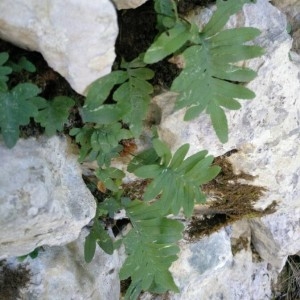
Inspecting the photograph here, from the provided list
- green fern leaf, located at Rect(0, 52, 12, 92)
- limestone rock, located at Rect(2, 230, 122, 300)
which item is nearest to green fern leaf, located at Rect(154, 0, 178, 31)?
green fern leaf, located at Rect(0, 52, 12, 92)

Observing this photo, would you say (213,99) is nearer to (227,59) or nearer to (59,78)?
(227,59)

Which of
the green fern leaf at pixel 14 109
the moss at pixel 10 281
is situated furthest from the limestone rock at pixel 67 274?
the green fern leaf at pixel 14 109

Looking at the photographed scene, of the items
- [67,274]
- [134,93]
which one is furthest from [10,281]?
[134,93]

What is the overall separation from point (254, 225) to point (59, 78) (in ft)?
7.70

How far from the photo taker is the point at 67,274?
9.05 feet

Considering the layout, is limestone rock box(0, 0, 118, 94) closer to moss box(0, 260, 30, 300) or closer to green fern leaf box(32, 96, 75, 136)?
green fern leaf box(32, 96, 75, 136)

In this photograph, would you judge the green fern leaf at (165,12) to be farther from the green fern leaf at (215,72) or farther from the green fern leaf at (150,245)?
the green fern leaf at (150,245)

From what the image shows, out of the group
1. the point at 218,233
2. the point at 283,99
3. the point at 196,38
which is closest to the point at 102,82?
the point at 196,38

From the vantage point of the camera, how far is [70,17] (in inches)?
67.6

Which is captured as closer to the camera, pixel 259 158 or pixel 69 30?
pixel 69 30

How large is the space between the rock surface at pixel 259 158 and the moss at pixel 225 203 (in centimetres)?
6

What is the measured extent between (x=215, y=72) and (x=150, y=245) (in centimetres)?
99

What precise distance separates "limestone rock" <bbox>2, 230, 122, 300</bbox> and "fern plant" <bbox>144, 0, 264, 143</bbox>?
126 centimetres

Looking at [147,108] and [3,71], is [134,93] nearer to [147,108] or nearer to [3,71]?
[147,108]
